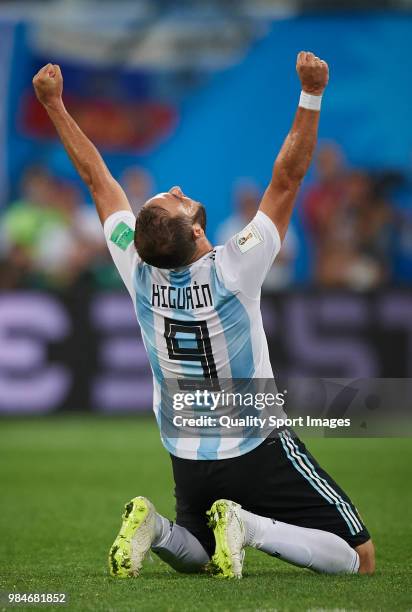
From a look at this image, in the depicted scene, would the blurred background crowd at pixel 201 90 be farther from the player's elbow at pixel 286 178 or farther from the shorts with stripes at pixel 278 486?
the player's elbow at pixel 286 178

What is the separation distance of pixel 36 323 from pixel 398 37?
8.42 metres

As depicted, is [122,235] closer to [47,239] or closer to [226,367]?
[226,367]

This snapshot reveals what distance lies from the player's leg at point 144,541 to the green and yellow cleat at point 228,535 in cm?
26

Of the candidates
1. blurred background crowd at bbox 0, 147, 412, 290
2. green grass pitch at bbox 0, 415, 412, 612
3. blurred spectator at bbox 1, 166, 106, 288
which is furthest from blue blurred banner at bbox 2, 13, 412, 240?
green grass pitch at bbox 0, 415, 412, 612

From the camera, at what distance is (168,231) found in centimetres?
508

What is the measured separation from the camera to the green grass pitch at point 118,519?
4.79 m

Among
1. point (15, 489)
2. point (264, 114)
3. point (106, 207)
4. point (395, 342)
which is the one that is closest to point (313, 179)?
point (264, 114)

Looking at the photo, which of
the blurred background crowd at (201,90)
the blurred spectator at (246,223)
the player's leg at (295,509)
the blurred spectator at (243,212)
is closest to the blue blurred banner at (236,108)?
the blurred background crowd at (201,90)

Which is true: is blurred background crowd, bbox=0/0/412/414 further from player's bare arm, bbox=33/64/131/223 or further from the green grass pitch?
player's bare arm, bbox=33/64/131/223

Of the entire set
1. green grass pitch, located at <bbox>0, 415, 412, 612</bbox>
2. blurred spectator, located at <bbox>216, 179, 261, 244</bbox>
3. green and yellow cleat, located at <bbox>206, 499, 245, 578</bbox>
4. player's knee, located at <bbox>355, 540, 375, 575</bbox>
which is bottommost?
green grass pitch, located at <bbox>0, 415, 412, 612</bbox>

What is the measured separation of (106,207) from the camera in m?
5.57

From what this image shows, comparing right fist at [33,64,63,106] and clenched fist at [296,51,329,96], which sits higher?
clenched fist at [296,51,329,96]

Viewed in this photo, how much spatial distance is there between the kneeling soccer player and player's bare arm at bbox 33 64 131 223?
110 millimetres

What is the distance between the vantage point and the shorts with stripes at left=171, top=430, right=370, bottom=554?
17.2 ft
